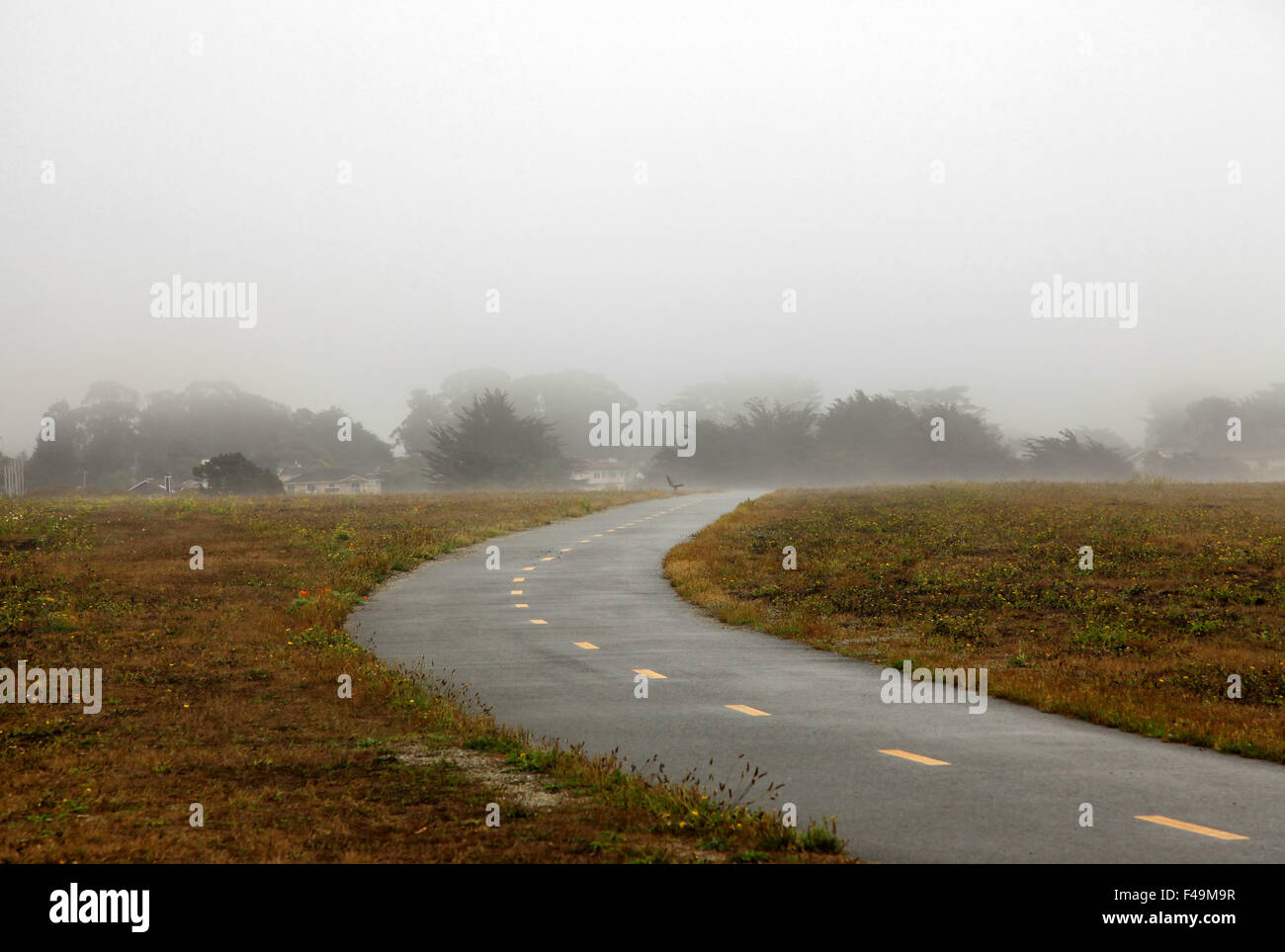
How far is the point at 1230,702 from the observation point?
38.8ft

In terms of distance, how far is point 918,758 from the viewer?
8969 millimetres

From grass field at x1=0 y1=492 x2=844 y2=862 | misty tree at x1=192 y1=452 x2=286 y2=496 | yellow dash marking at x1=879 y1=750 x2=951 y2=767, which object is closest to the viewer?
grass field at x1=0 y1=492 x2=844 y2=862

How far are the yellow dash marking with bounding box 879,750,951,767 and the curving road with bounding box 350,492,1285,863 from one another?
0.02m

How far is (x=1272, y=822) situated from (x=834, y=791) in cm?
286

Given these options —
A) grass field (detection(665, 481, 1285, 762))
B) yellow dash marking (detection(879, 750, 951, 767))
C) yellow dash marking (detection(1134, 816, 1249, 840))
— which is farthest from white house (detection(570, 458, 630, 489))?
yellow dash marking (detection(1134, 816, 1249, 840))

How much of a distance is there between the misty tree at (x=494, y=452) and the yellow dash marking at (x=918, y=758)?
84.8 metres

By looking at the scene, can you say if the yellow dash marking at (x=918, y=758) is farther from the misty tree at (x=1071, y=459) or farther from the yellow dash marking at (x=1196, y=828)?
the misty tree at (x=1071, y=459)

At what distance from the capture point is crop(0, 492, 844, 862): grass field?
6555mm
